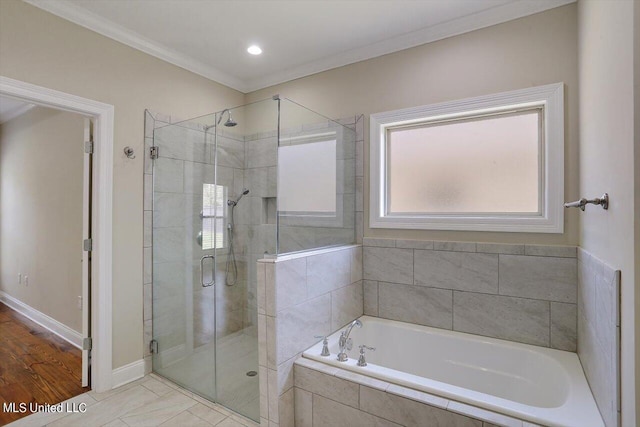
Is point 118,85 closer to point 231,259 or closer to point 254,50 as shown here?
point 254,50

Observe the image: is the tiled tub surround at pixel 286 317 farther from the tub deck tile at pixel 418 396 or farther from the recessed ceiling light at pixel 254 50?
the recessed ceiling light at pixel 254 50

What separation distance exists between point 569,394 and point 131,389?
2839 millimetres

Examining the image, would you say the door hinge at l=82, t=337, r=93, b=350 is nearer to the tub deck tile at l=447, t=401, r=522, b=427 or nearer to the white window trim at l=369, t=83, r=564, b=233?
the white window trim at l=369, t=83, r=564, b=233

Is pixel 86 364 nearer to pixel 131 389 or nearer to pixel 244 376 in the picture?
pixel 131 389

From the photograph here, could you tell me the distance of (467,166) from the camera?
254 cm

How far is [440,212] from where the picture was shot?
2.61m

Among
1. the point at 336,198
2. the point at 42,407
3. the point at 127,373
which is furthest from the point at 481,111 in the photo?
the point at 42,407

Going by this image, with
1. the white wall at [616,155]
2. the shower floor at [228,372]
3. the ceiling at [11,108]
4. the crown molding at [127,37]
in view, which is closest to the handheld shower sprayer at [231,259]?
the shower floor at [228,372]

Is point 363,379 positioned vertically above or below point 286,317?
below

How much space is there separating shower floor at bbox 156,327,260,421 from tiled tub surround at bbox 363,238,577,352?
3.45 feet

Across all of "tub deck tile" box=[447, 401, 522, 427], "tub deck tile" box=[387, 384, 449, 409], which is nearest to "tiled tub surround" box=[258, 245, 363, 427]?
"tub deck tile" box=[387, 384, 449, 409]

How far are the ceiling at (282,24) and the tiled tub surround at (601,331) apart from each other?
1.77m

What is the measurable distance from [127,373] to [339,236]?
6.53ft

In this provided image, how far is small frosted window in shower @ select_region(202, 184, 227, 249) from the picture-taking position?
2625mm
